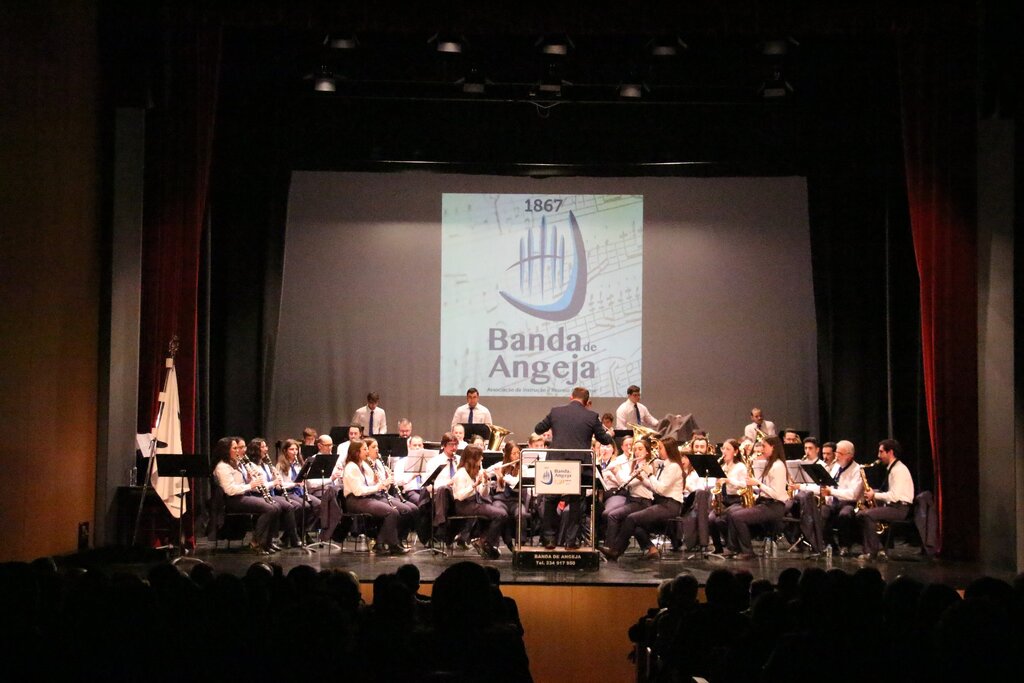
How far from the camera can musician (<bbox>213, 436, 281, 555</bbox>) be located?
34.4 feet

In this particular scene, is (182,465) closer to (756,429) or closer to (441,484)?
(441,484)

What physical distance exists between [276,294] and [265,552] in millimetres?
5225

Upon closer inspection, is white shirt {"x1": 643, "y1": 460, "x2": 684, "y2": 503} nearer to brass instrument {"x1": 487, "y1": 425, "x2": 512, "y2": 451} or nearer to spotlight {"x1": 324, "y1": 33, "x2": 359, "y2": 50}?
brass instrument {"x1": 487, "y1": 425, "x2": 512, "y2": 451}

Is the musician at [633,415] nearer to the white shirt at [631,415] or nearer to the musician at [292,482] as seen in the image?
the white shirt at [631,415]

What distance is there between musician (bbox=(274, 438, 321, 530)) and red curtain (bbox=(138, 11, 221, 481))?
39.9 inches

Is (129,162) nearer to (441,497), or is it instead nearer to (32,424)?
(32,424)

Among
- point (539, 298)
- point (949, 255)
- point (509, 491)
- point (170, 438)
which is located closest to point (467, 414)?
point (539, 298)

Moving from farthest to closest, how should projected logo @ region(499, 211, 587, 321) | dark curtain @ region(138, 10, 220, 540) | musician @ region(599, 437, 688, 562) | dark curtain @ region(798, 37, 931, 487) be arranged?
projected logo @ region(499, 211, 587, 321)
dark curtain @ region(798, 37, 931, 487)
dark curtain @ region(138, 10, 220, 540)
musician @ region(599, 437, 688, 562)

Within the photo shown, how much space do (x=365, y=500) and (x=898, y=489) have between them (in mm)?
5009

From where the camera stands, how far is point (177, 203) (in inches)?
433

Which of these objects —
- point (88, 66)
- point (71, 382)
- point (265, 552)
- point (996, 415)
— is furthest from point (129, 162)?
point (996, 415)

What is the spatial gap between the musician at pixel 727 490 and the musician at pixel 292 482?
3.85 meters

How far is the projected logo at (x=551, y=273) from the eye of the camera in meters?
15.1

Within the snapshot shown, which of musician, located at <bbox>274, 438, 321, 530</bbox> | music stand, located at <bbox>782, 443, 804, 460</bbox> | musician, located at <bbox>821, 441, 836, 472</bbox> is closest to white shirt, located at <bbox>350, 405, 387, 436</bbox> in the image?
musician, located at <bbox>274, 438, 321, 530</bbox>
